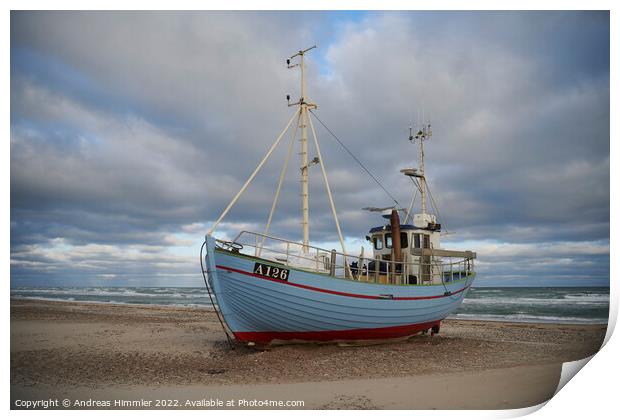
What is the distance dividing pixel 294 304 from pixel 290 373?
195 cm

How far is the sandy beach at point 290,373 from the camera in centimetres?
759

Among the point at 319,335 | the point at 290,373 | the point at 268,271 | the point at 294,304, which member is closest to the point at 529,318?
the point at 319,335

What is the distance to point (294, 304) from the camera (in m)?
10.8

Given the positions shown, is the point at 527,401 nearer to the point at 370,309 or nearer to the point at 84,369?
the point at 370,309

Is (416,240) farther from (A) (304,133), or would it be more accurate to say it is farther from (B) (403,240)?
(A) (304,133)

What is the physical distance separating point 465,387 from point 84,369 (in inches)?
314

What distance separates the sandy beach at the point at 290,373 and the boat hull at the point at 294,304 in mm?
449

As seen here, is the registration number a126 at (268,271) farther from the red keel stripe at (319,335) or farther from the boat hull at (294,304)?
the red keel stripe at (319,335)

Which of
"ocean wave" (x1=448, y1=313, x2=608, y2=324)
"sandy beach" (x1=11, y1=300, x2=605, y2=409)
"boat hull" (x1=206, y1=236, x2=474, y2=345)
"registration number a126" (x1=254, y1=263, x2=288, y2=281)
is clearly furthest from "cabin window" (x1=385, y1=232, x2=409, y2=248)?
"ocean wave" (x1=448, y1=313, x2=608, y2=324)

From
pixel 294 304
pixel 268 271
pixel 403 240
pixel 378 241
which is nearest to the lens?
pixel 268 271

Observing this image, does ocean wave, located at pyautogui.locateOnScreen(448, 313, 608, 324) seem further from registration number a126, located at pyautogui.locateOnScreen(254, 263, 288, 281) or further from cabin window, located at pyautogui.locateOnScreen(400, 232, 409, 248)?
registration number a126, located at pyautogui.locateOnScreen(254, 263, 288, 281)

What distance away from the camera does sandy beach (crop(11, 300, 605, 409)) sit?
759 cm

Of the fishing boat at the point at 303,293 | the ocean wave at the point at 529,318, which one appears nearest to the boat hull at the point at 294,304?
the fishing boat at the point at 303,293

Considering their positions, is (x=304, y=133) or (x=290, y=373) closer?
(x=290, y=373)
